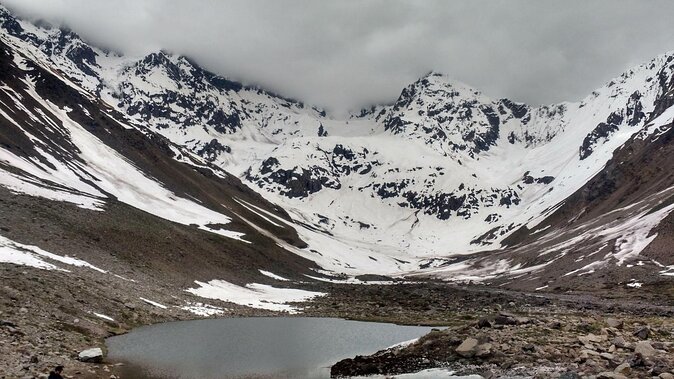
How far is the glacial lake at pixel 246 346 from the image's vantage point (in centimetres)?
3972

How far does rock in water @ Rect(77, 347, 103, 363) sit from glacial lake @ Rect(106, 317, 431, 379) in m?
2.20

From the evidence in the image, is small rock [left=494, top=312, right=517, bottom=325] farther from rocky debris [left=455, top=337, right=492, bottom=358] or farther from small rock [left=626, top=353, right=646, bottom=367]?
small rock [left=626, top=353, right=646, bottom=367]

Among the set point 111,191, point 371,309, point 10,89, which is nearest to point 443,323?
point 371,309

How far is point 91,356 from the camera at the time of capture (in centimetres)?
3681

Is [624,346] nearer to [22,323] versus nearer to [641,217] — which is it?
[22,323]

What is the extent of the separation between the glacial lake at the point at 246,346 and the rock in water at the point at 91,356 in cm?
220

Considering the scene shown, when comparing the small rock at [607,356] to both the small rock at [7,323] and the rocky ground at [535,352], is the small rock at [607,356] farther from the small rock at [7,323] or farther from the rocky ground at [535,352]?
the small rock at [7,323]

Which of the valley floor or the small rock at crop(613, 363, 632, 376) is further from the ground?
the small rock at crop(613, 363, 632, 376)

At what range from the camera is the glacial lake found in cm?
3972

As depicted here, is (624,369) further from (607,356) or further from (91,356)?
(91,356)

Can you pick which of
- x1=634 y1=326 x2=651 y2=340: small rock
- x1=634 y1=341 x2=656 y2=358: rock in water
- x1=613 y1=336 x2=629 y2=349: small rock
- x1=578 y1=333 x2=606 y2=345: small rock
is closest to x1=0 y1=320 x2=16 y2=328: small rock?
x1=578 y1=333 x2=606 y2=345: small rock

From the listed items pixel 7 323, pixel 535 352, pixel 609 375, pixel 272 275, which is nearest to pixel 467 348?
pixel 535 352

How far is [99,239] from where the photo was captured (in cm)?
9175

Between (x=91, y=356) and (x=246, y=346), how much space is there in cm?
1698
